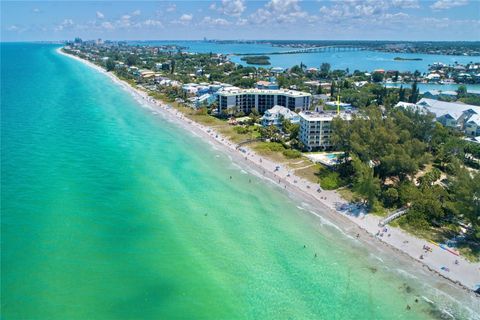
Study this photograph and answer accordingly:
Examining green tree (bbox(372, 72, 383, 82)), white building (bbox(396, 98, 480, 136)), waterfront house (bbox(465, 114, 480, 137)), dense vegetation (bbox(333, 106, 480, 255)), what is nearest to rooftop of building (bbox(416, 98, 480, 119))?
white building (bbox(396, 98, 480, 136))

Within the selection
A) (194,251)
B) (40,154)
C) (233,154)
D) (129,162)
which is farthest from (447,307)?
(40,154)

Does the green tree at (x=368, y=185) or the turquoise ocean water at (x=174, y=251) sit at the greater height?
the green tree at (x=368, y=185)

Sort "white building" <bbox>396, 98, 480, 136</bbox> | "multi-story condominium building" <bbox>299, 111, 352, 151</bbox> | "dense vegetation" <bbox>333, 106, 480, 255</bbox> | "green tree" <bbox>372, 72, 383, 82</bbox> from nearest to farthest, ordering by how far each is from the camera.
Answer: "dense vegetation" <bbox>333, 106, 480, 255</bbox>
"multi-story condominium building" <bbox>299, 111, 352, 151</bbox>
"white building" <bbox>396, 98, 480, 136</bbox>
"green tree" <bbox>372, 72, 383, 82</bbox>

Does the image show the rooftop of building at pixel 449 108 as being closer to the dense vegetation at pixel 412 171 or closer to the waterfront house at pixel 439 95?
the dense vegetation at pixel 412 171

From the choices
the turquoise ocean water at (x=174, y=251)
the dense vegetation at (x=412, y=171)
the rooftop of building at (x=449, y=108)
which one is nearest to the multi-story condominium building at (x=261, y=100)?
the rooftop of building at (x=449, y=108)

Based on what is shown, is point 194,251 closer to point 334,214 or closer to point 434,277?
point 334,214

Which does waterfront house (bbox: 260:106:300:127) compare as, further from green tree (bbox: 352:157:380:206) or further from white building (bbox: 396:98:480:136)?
green tree (bbox: 352:157:380:206)
